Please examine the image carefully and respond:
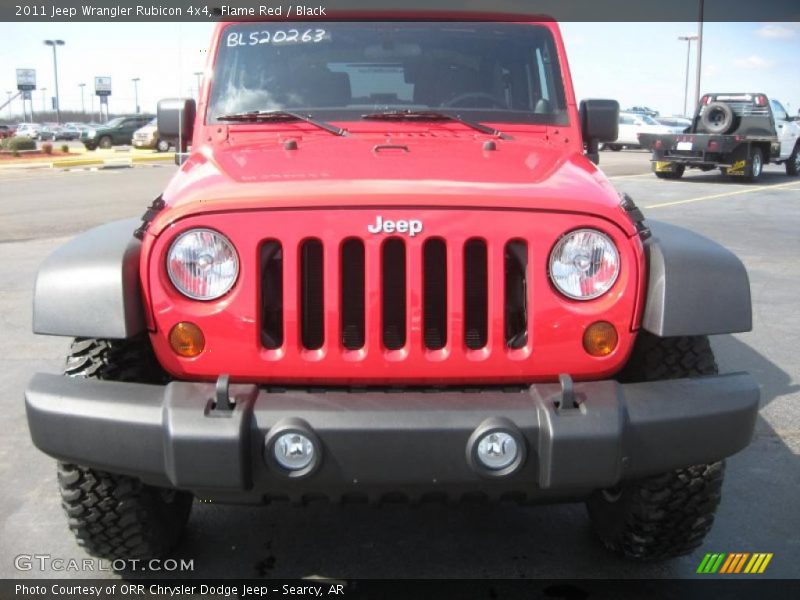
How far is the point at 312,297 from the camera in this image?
8.16ft

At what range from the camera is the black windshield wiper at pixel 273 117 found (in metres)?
3.39

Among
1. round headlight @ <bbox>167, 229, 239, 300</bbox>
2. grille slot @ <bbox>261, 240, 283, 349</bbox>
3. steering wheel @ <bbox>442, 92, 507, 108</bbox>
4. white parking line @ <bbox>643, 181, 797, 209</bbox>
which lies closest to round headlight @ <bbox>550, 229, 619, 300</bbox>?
grille slot @ <bbox>261, 240, 283, 349</bbox>

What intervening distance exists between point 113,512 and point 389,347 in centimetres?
106

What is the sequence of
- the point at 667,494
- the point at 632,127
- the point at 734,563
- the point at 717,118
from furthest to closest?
the point at 632,127
the point at 717,118
the point at 734,563
the point at 667,494

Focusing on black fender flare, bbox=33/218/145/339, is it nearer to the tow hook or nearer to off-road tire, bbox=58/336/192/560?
off-road tire, bbox=58/336/192/560

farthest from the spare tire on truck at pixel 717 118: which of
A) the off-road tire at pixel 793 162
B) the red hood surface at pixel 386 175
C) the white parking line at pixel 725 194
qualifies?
the red hood surface at pixel 386 175

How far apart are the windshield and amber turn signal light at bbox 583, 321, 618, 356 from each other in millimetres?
1417

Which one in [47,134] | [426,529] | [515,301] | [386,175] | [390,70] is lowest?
[47,134]

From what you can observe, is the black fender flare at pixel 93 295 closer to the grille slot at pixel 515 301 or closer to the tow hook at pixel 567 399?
the grille slot at pixel 515 301

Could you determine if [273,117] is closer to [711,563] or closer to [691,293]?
[691,293]

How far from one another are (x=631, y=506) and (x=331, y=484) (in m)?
1.08

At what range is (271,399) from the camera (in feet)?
7.61

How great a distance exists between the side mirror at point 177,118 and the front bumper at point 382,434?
1.72 m

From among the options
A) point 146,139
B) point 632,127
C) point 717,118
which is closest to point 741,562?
point 717,118
